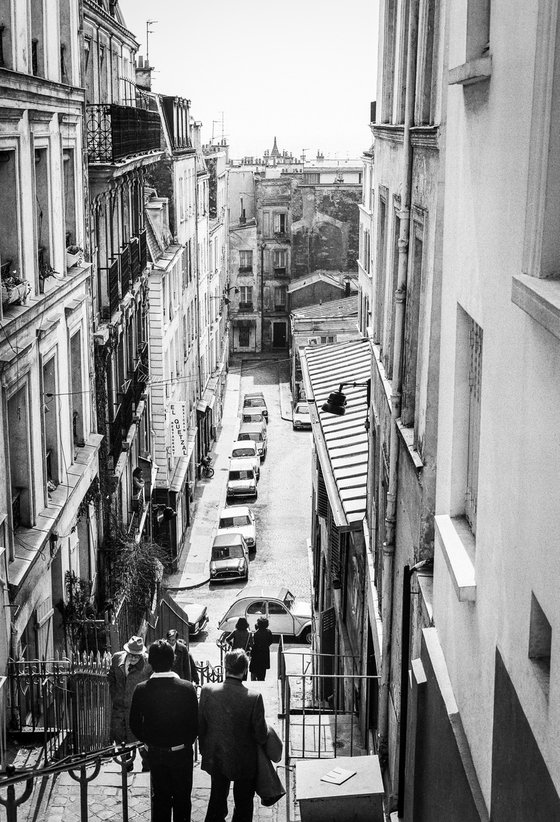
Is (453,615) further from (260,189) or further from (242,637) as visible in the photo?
(260,189)

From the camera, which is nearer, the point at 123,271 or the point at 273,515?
the point at 123,271

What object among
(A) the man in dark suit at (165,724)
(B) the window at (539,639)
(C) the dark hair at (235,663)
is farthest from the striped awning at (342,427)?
(B) the window at (539,639)

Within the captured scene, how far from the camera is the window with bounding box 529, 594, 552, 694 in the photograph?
517 cm

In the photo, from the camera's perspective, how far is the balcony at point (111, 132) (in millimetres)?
22406

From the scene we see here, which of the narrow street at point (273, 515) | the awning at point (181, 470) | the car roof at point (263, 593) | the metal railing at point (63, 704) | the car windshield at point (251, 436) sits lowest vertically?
the narrow street at point (273, 515)

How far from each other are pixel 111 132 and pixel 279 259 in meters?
56.5

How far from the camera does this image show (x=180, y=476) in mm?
39125

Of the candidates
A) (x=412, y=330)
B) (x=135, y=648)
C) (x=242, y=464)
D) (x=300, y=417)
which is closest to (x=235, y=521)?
(x=242, y=464)

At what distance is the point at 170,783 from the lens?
9.50 meters

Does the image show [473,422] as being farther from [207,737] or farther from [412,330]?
[412,330]

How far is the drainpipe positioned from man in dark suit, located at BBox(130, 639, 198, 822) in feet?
11.8

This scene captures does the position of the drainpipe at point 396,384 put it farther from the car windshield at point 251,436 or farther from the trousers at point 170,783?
the car windshield at point 251,436

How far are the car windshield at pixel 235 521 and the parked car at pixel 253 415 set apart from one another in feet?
56.4

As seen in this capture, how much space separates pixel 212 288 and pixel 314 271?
20.5 meters
